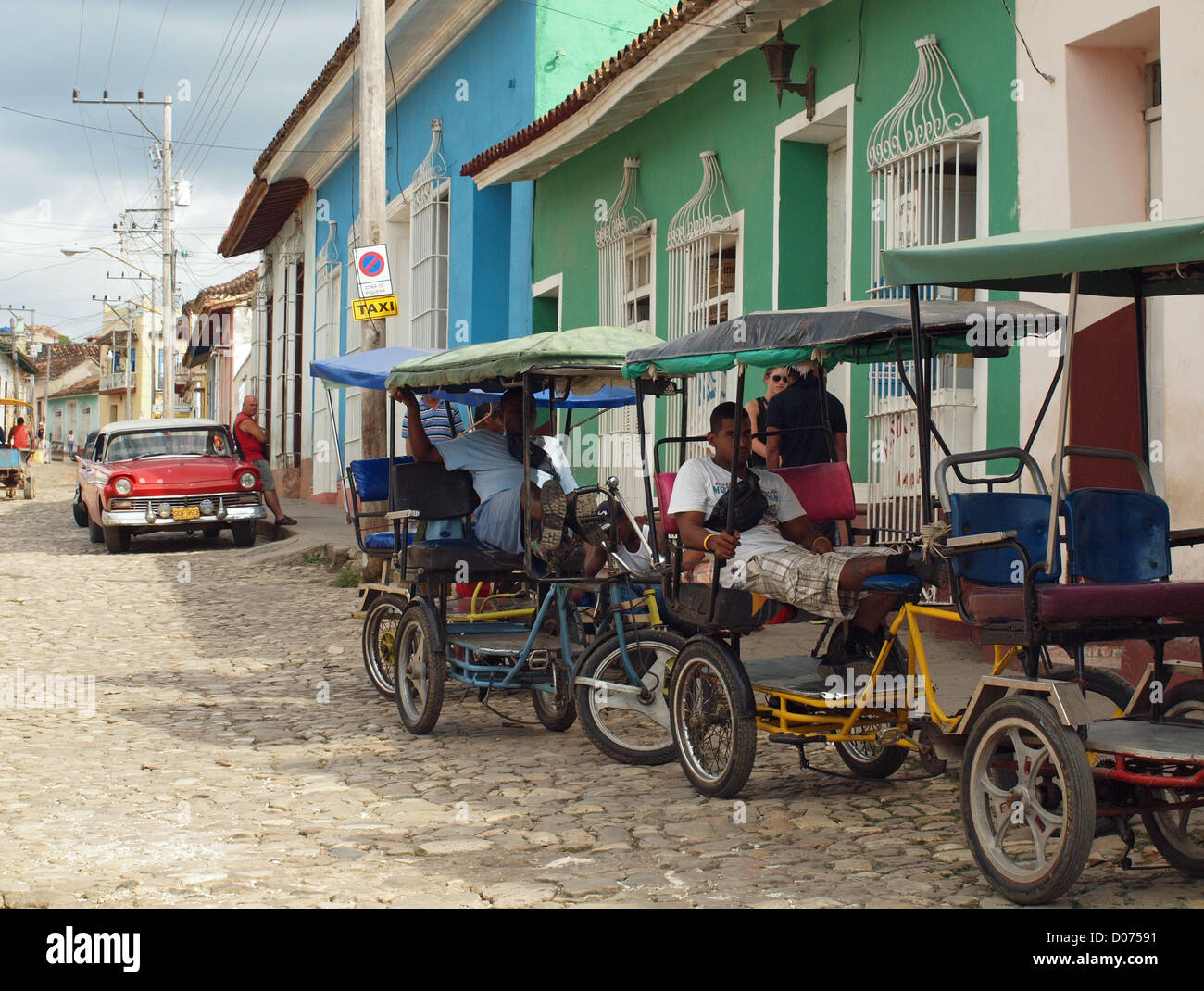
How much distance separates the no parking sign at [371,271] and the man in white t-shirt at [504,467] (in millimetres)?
4508

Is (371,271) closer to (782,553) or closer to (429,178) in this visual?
(782,553)

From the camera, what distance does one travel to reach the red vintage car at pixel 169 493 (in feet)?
57.3

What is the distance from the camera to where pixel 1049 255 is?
4355mm

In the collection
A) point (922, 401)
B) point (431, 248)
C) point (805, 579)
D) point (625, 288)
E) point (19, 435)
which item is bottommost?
point (805, 579)

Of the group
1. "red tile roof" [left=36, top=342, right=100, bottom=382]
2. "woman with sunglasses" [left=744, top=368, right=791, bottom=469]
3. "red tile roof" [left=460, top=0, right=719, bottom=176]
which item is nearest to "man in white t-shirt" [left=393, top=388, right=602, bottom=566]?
"woman with sunglasses" [left=744, top=368, right=791, bottom=469]

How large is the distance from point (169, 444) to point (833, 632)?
14652mm

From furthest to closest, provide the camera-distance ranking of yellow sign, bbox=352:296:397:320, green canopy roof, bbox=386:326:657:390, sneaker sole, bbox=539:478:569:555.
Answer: yellow sign, bbox=352:296:397:320 < sneaker sole, bbox=539:478:569:555 < green canopy roof, bbox=386:326:657:390

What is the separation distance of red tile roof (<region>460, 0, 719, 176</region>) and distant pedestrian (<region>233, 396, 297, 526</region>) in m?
4.82

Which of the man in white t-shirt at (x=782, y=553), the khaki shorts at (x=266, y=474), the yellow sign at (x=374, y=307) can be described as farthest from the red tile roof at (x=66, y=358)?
the man in white t-shirt at (x=782, y=553)

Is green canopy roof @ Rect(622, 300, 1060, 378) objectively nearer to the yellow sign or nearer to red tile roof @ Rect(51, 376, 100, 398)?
the yellow sign

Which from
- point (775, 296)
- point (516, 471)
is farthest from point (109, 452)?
point (516, 471)

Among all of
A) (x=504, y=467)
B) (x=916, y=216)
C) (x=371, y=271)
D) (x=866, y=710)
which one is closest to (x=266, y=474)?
(x=371, y=271)

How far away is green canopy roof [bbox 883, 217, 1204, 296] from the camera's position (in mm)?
4102
